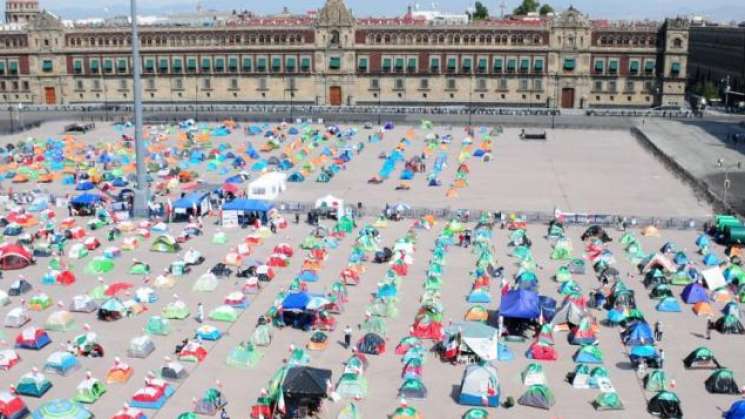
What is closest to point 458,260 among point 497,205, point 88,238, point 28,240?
point 497,205

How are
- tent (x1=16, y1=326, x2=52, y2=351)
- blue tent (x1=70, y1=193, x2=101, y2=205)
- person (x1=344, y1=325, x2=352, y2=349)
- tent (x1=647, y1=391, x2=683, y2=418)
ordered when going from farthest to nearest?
blue tent (x1=70, y1=193, x2=101, y2=205)
person (x1=344, y1=325, x2=352, y2=349)
tent (x1=16, y1=326, x2=52, y2=351)
tent (x1=647, y1=391, x2=683, y2=418)

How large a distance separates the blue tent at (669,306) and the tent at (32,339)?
88.3 feet

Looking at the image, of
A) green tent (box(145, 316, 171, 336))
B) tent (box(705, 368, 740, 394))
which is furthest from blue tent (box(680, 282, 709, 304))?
green tent (box(145, 316, 171, 336))

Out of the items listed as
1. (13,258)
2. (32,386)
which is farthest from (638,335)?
(13,258)

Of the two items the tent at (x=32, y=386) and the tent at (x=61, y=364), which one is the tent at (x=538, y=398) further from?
the tent at (x=32, y=386)

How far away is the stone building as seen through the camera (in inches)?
4193

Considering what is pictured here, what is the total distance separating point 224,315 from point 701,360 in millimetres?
19670

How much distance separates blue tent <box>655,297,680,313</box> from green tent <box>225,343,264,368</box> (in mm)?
18584

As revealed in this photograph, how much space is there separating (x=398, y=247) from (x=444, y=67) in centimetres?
6836

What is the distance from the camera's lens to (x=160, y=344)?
110 ft

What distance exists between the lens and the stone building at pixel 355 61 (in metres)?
106

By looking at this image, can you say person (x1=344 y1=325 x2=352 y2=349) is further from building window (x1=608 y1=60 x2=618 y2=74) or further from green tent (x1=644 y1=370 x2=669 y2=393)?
building window (x1=608 y1=60 x2=618 y2=74)

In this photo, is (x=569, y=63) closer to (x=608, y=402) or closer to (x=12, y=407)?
(x=608, y=402)

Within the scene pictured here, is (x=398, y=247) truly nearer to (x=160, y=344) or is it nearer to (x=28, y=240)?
(x=160, y=344)
